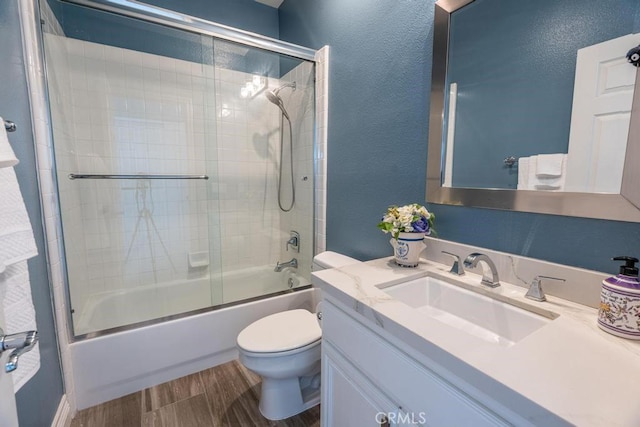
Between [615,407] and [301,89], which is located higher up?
[301,89]

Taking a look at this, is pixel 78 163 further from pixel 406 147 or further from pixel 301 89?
pixel 406 147

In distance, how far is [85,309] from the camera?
1669 millimetres

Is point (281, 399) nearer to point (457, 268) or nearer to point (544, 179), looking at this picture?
point (457, 268)

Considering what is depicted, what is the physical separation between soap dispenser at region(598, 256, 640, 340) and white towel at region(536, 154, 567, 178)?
310 millimetres

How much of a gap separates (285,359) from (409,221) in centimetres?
84

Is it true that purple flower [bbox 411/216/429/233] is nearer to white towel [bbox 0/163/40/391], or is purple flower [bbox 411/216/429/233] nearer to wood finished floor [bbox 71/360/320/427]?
wood finished floor [bbox 71/360/320/427]

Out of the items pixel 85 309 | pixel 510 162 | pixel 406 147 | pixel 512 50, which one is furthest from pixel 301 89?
pixel 85 309

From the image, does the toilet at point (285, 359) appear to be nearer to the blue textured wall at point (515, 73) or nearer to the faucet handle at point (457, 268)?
the faucet handle at point (457, 268)

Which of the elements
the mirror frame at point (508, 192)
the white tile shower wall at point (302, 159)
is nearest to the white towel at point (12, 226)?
the mirror frame at point (508, 192)

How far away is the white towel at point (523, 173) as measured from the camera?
3.10ft

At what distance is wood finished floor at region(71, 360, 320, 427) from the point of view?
138cm

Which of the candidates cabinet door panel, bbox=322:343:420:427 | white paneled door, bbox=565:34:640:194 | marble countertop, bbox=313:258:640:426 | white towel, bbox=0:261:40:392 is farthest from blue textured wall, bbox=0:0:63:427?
white paneled door, bbox=565:34:640:194

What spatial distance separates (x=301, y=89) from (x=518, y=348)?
2044 mm

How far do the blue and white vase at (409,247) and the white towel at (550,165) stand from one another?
0.44 metres
